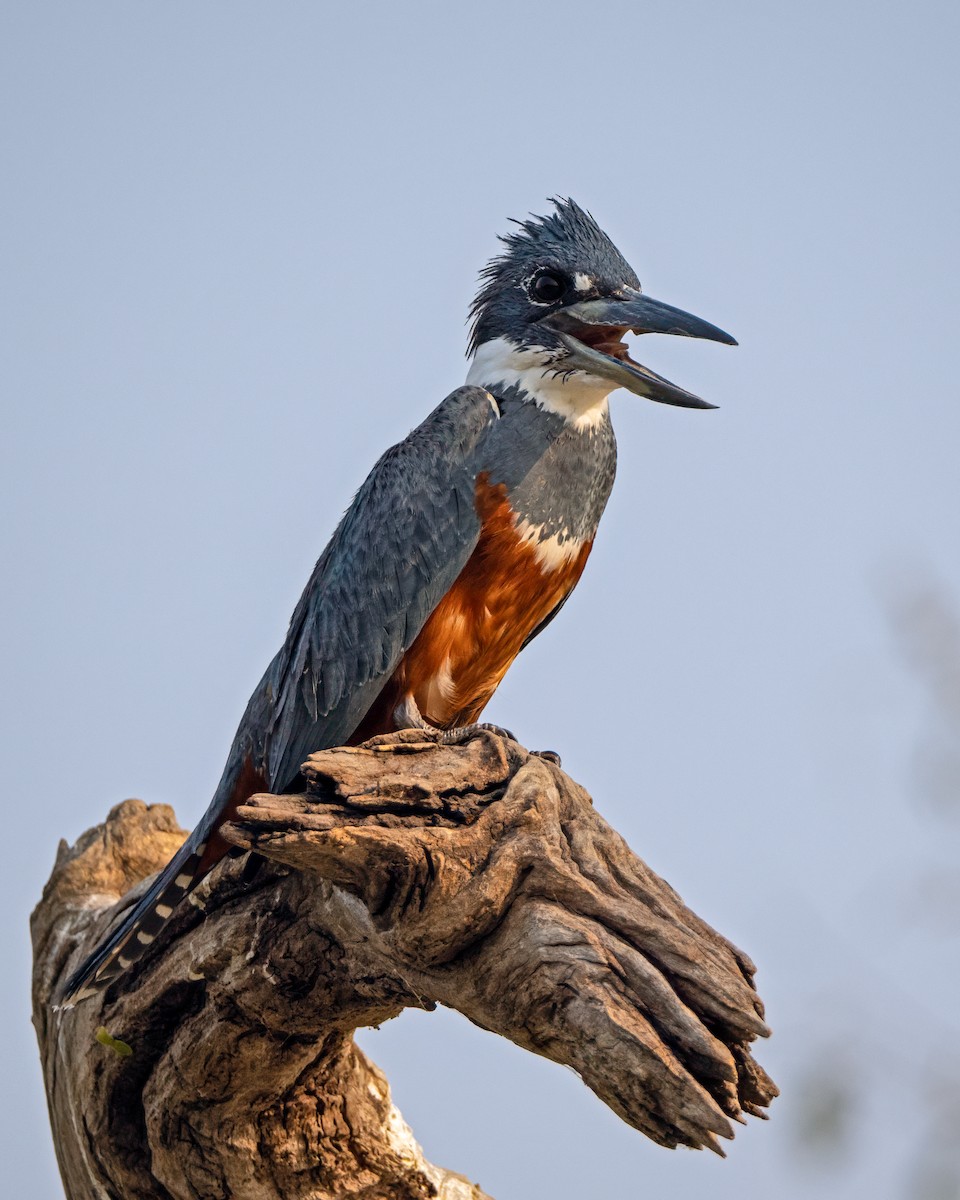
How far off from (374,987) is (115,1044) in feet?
3.70

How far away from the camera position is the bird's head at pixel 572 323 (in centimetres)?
491

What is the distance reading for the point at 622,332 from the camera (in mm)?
5152

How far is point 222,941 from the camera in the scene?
13.9ft

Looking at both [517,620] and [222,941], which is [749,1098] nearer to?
[222,941]

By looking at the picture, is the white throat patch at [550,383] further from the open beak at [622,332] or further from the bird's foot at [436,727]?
the bird's foot at [436,727]

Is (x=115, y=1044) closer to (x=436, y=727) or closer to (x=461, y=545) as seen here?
(x=436, y=727)

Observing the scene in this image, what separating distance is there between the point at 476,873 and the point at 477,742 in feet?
→ 1.61

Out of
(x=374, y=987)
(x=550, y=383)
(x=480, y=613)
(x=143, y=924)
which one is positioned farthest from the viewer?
(x=550, y=383)

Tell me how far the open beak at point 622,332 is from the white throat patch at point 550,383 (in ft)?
0.23

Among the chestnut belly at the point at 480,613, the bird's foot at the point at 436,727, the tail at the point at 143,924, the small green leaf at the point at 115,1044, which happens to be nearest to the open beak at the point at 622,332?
the chestnut belly at the point at 480,613

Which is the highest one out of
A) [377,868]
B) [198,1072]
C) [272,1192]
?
[377,868]

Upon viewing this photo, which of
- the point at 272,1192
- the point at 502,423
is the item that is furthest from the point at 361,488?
the point at 272,1192

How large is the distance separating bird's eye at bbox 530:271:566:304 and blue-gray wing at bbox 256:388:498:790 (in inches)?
20.0

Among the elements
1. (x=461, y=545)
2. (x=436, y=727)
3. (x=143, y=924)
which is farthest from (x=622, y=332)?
(x=143, y=924)
